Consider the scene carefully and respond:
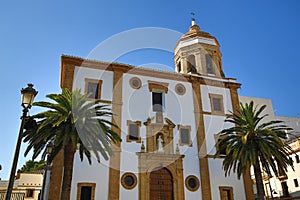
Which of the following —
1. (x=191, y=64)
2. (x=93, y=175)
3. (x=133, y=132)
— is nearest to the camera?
(x=93, y=175)

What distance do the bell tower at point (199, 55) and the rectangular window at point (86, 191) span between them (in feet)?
44.5

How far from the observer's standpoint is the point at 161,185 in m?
21.2

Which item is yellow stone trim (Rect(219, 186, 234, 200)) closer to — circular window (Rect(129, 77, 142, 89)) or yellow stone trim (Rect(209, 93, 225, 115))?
yellow stone trim (Rect(209, 93, 225, 115))

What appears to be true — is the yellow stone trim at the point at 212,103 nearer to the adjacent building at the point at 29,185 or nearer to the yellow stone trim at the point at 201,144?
the yellow stone trim at the point at 201,144

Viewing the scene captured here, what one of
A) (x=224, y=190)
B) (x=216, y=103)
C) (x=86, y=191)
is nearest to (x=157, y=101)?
(x=216, y=103)

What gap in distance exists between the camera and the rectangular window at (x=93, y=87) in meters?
22.2

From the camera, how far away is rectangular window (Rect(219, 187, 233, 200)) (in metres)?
21.8

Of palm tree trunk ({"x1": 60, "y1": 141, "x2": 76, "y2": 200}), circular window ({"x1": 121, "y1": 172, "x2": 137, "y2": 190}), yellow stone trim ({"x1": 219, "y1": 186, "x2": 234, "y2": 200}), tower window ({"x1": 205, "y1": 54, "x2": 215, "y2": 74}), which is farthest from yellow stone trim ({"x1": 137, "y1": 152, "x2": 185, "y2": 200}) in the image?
tower window ({"x1": 205, "y1": 54, "x2": 215, "y2": 74})

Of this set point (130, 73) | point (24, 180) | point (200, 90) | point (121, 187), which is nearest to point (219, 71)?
point (200, 90)

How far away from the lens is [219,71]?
27.4 meters

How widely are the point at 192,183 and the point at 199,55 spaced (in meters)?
11.9

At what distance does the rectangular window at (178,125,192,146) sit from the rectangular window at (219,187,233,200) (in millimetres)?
4234

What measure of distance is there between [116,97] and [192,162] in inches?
308

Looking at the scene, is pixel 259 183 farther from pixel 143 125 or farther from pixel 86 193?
pixel 86 193
